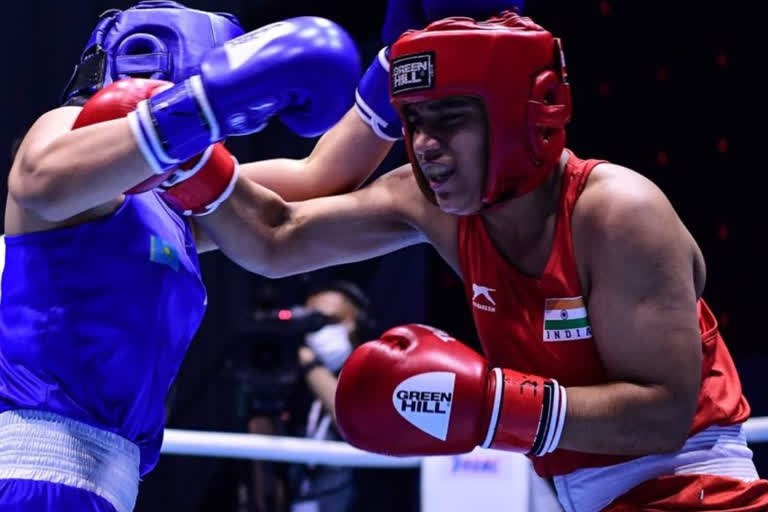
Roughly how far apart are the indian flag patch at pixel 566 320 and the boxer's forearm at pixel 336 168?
1.99ft

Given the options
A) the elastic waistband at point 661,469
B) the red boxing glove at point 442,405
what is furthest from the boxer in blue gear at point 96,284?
the elastic waistband at point 661,469

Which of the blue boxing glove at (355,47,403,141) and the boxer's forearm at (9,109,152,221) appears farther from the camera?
the blue boxing glove at (355,47,403,141)

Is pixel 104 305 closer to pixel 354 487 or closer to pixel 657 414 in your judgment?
pixel 657 414

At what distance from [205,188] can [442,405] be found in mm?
597

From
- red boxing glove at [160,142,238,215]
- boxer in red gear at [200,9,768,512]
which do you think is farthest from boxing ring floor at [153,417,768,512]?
red boxing glove at [160,142,238,215]

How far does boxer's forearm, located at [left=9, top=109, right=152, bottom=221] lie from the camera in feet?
5.77

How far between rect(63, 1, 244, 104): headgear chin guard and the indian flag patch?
73 centimetres

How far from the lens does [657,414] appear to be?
6.48ft

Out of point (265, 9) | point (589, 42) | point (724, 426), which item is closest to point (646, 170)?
point (589, 42)

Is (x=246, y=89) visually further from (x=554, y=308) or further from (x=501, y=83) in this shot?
(x=554, y=308)

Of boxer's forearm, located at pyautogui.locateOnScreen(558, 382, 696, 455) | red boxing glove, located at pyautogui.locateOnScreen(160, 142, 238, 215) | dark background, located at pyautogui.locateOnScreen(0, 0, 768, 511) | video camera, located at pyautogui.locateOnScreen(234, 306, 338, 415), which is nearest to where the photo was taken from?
boxer's forearm, located at pyautogui.locateOnScreen(558, 382, 696, 455)

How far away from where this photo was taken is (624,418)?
6.46 ft

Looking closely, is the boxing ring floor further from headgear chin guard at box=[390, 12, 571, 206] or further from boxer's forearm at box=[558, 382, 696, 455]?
headgear chin guard at box=[390, 12, 571, 206]

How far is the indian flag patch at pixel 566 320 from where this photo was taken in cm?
203
